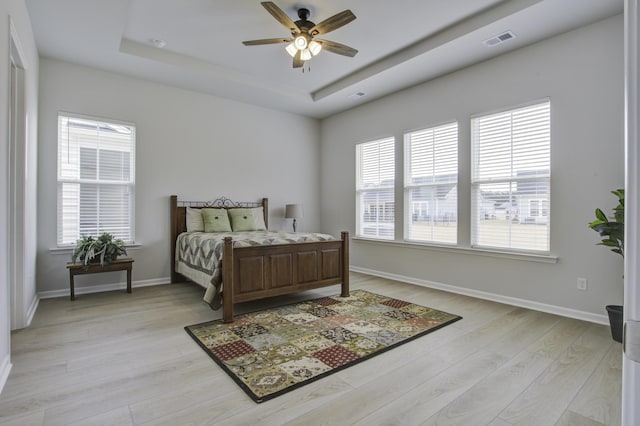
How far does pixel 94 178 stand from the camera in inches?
179

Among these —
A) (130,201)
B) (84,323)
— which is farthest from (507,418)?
(130,201)

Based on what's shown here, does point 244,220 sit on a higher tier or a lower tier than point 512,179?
lower

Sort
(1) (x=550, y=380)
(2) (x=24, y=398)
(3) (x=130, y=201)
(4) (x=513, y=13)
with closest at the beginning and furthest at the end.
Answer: (2) (x=24, y=398) < (1) (x=550, y=380) < (4) (x=513, y=13) < (3) (x=130, y=201)

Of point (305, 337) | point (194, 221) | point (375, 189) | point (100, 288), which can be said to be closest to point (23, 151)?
point (100, 288)

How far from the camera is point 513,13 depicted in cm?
321

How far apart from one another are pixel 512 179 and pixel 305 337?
117 inches

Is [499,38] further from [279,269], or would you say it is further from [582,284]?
[279,269]

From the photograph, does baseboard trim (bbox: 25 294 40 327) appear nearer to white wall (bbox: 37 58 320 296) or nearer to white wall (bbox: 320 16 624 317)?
white wall (bbox: 37 58 320 296)

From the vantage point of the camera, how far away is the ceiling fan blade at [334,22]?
2.96 meters

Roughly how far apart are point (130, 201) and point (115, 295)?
4.32 ft

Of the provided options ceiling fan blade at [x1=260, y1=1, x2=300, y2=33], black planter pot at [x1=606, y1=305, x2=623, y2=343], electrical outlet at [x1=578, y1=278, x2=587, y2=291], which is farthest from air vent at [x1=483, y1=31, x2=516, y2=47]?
black planter pot at [x1=606, y1=305, x2=623, y2=343]

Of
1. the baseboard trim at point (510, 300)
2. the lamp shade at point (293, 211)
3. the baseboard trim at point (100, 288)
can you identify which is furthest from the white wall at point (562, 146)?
the baseboard trim at point (100, 288)

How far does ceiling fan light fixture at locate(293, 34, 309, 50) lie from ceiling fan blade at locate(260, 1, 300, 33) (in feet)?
0.21

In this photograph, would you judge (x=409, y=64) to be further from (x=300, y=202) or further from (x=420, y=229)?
(x=300, y=202)
